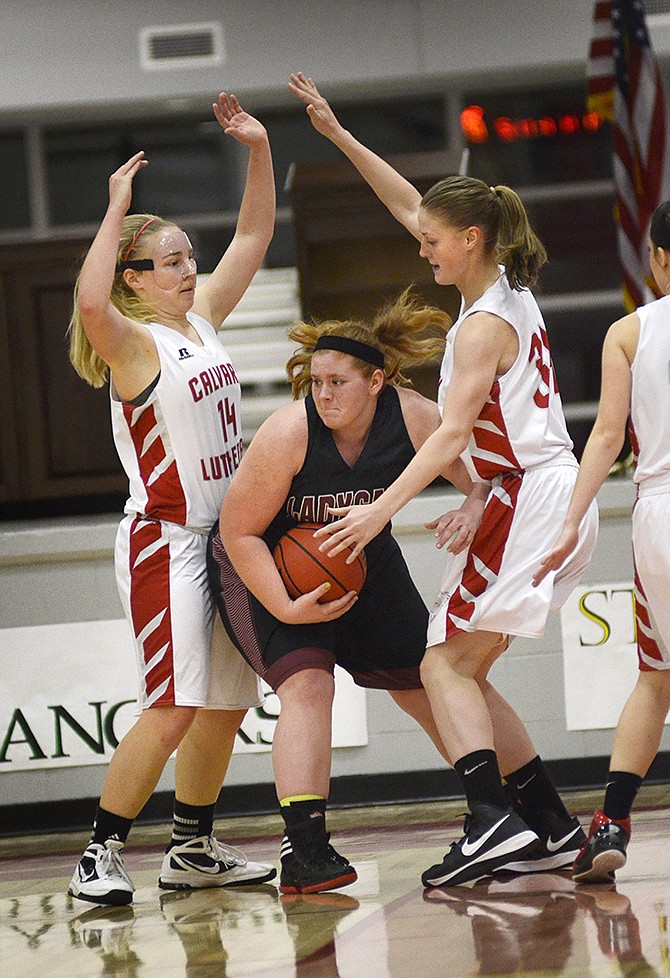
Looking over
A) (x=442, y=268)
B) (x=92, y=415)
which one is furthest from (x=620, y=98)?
(x=442, y=268)

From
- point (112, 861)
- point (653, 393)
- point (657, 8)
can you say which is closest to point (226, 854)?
point (112, 861)

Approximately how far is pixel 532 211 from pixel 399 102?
991 millimetres

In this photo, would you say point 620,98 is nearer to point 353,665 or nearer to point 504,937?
point 353,665

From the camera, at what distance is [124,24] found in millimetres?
7289

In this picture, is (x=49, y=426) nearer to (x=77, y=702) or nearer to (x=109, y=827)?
(x=77, y=702)

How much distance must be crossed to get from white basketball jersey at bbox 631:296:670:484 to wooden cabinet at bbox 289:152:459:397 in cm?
413

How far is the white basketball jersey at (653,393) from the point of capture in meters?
3.16

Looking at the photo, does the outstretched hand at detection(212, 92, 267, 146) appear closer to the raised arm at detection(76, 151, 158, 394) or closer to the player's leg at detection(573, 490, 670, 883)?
the raised arm at detection(76, 151, 158, 394)

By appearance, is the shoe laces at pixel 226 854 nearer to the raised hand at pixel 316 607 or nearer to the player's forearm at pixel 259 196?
the raised hand at pixel 316 607

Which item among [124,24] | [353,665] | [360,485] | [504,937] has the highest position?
[124,24]

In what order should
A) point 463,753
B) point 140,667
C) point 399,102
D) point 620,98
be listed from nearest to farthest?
1. point 463,753
2. point 140,667
3. point 620,98
4. point 399,102

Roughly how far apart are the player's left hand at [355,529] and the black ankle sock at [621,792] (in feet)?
2.63

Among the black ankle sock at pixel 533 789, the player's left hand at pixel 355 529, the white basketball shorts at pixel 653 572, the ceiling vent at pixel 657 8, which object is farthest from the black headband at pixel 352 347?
the ceiling vent at pixel 657 8

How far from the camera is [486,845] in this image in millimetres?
3232
